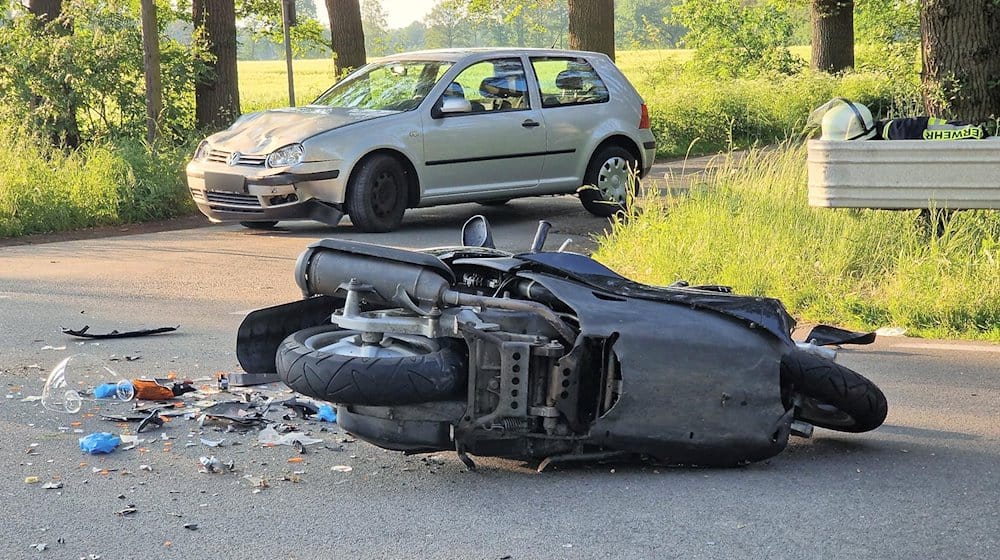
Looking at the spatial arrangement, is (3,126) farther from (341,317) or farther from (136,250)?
(341,317)

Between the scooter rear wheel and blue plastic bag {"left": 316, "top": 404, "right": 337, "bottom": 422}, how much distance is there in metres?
1.94

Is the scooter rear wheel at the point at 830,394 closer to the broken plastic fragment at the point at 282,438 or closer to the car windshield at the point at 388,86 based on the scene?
the broken plastic fragment at the point at 282,438

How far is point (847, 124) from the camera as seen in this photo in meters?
8.99

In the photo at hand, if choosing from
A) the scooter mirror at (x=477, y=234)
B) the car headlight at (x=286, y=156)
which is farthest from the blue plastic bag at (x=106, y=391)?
the car headlight at (x=286, y=156)

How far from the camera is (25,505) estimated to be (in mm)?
4785

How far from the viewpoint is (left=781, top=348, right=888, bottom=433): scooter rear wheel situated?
17.4 ft

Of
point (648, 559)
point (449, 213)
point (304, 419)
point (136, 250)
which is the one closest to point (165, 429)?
point (304, 419)

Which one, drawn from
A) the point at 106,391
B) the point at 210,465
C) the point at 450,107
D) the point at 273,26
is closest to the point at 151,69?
the point at 450,107

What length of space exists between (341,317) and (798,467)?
1889 mm

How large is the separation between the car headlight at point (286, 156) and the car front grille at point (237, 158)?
3.8 inches

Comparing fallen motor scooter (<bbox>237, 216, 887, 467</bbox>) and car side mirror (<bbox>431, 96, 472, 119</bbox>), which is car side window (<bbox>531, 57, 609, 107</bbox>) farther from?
fallen motor scooter (<bbox>237, 216, 887, 467</bbox>)

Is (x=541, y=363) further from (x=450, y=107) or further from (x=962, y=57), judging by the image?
(x=450, y=107)

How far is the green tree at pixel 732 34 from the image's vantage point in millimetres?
36406

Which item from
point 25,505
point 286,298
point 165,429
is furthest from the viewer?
point 286,298
